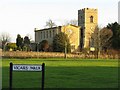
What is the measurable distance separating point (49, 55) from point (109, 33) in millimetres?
21465

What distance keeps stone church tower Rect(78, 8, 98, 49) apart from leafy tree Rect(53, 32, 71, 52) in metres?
11.6

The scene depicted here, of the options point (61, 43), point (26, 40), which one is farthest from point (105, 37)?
point (26, 40)

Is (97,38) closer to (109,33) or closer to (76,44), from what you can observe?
(109,33)

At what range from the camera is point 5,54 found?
77688mm

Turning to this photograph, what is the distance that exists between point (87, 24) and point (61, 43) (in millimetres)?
23946

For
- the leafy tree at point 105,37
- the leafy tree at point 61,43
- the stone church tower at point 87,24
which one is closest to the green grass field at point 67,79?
the leafy tree at point 61,43

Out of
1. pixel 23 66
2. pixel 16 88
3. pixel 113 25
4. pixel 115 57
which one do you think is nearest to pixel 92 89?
pixel 16 88

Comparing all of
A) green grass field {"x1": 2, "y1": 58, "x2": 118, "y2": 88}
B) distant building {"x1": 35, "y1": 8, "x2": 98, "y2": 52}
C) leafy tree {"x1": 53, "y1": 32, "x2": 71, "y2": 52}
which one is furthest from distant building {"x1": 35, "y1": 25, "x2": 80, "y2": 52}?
green grass field {"x1": 2, "y1": 58, "x2": 118, "y2": 88}

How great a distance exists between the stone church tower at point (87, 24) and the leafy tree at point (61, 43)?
1162 cm

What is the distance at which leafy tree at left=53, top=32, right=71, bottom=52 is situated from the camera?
93.8m

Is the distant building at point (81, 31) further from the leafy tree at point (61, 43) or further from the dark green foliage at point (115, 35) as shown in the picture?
the leafy tree at point (61, 43)

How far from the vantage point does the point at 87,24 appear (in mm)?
115000

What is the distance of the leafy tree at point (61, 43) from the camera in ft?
308

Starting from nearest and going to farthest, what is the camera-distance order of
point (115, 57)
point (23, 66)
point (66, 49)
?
point (23, 66), point (115, 57), point (66, 49)
